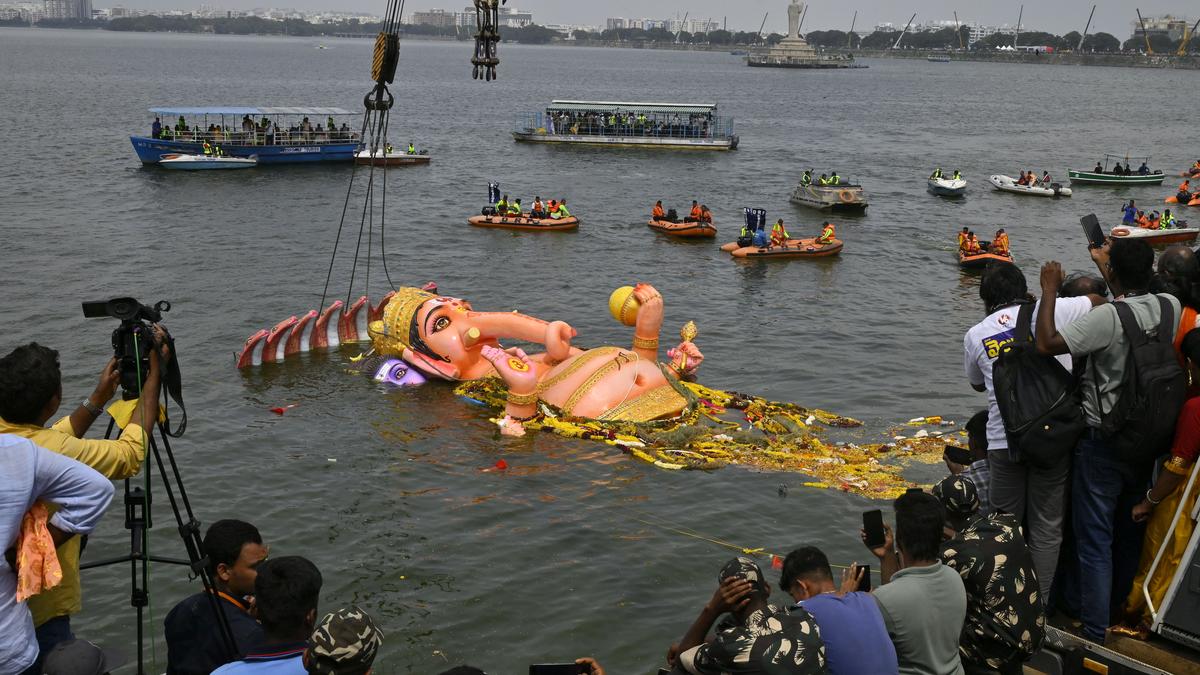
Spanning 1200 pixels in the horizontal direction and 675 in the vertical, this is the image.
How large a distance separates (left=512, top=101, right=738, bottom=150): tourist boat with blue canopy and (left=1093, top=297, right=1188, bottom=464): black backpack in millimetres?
61123

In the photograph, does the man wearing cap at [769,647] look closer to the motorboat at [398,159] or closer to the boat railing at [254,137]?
the motorboat at [398,159]

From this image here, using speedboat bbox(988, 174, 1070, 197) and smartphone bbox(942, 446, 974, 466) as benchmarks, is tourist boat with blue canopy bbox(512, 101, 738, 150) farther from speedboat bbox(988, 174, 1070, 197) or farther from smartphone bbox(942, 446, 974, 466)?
smartphone bbox(942, 446, 974, 466)

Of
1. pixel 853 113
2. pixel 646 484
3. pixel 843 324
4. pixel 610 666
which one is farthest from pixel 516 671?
pixel 853 113

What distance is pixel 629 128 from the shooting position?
68562 millimetres

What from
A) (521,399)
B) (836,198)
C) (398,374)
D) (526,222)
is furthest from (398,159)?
(521,399)

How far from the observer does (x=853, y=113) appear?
113 meters

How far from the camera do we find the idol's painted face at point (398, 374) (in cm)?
1912

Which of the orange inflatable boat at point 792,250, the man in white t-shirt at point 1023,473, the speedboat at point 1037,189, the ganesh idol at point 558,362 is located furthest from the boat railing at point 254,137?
the man in white t-shirt at point 1023,473

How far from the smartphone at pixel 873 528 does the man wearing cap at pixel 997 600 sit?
38 centimetres

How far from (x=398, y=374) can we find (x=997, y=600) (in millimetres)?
14206

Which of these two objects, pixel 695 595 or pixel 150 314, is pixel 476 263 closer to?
pixel 695 595

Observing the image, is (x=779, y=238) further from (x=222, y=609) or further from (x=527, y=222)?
(x=222, y=609)

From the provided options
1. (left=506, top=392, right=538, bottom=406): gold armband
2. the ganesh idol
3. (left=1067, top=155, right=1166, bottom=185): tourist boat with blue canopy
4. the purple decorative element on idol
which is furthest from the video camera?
(left=1067, top=155, right=1166, bottom=185): tourist boat with blue canopy

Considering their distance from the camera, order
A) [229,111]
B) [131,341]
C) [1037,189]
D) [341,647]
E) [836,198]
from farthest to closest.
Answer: [229,111], [1037,189], [836,198], [131,341], [341,647]
